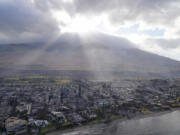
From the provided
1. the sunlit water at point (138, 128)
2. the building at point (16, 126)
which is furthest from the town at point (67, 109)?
the sunlit water at point (138, 128)

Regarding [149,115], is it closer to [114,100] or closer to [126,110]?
[126,110]

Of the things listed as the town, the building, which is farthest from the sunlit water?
the building

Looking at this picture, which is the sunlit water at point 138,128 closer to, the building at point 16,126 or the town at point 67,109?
the town at point 67,109

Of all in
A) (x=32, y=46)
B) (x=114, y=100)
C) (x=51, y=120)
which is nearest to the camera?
(x=51, y=120)

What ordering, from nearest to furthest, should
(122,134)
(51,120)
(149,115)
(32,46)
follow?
(122,134) < (51,120) < (149,115) < (32,46)

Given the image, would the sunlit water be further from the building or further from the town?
the building

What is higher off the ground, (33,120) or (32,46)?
(32,46)

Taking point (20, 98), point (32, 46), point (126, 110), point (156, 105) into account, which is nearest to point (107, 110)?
point (126, 110)

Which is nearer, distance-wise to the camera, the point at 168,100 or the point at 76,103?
the point at 76,103
